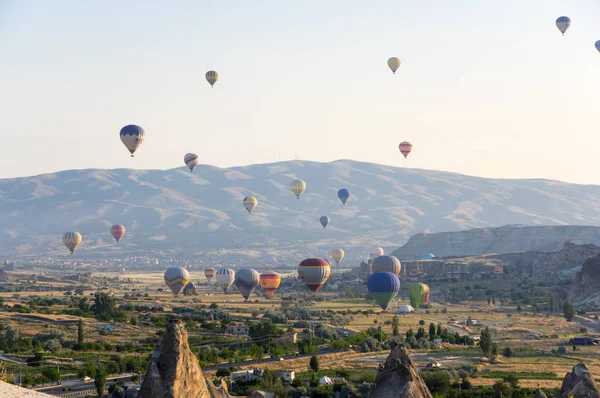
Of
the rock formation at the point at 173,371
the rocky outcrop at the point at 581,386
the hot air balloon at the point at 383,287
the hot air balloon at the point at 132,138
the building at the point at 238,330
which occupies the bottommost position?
the building at the point at 238,330

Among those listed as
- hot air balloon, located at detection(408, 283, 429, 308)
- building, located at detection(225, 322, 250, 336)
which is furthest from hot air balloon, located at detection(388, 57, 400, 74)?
building, located at detection(225, 322, 250, 336)

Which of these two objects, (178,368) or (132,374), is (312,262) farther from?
(178,368)

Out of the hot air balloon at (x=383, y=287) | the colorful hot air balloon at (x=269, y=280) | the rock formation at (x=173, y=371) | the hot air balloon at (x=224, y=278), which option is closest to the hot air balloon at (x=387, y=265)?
the colorful hot air balloon at (x=269, y=280)

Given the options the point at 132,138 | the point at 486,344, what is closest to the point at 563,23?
the point at 132,138

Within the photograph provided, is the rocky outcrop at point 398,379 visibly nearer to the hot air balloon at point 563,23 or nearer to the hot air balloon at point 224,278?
the hot air balloon at point 563,23

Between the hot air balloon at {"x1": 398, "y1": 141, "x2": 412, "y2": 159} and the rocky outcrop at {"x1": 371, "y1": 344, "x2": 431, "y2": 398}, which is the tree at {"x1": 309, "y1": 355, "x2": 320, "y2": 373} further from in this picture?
the hot air balloon at {"x1": 398, "y1": 141, "x2": 412, "y2": 159}

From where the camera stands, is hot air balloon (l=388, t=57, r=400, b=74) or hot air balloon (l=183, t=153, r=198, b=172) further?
hot air balloon (l=183, t=153, r=198, b=172)

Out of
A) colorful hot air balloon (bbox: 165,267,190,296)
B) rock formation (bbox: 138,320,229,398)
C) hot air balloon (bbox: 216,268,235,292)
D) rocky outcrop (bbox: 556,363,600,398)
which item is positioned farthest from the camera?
hot air balloon (bbox: 216,268,235,292)
